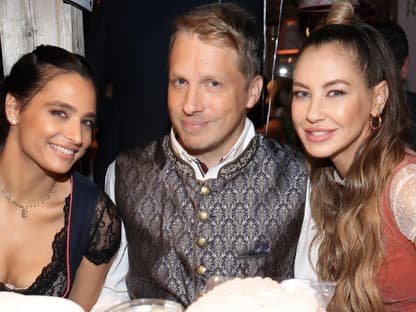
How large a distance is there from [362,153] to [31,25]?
1418 mm

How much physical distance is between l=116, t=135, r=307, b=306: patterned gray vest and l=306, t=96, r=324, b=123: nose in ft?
0.93

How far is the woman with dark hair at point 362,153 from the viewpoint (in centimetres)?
160

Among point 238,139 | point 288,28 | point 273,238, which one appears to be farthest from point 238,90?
point 288,28

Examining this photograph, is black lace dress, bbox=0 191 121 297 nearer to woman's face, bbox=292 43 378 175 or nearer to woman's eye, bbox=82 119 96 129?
woman's eye, bbox=82 119 96 129

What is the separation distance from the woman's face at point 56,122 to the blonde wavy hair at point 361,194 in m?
0.79

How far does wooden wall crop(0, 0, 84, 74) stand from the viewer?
206 centimetres

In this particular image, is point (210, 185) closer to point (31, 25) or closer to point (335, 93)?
point (335, 93)

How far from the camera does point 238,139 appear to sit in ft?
6.07

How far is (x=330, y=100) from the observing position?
5.31 feet

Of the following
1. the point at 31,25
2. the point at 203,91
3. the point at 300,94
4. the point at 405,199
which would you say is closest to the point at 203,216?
the point at 203,91

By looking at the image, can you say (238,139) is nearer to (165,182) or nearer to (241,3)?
(165,182)

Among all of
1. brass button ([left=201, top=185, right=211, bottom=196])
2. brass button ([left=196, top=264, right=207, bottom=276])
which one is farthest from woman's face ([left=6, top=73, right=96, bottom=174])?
brass button ([left=196, top=264, right=207, bottom=276])

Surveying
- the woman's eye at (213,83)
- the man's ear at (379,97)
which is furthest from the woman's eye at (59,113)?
the man's ear at (379,97)

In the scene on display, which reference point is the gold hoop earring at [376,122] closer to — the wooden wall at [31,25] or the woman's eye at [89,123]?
the woman's eye at [89,123]
